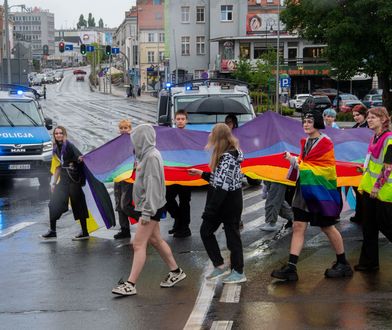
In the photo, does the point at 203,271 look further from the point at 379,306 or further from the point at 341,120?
the point at 341,120

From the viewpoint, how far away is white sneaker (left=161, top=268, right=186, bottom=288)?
326 inches

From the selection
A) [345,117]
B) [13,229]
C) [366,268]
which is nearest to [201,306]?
[366,268]

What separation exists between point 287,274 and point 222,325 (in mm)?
1680

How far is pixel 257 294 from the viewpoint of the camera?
26.0 feet

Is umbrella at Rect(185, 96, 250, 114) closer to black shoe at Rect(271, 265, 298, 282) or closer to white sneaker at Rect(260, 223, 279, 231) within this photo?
white sneaker at Rect(260, 223, 279, 231)

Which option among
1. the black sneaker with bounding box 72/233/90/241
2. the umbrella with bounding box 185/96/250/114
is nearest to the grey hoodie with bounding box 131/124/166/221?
the black sneaker with bounding box 72/233/90/241

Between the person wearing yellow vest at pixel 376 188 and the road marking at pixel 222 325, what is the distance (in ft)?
7.94

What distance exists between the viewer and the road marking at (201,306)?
694 cm

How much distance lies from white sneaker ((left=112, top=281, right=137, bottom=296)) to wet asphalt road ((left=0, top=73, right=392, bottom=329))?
85 mm

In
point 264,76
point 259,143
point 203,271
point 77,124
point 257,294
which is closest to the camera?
point 257,294

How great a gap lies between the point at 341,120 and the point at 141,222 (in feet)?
136

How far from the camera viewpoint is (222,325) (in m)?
6.88

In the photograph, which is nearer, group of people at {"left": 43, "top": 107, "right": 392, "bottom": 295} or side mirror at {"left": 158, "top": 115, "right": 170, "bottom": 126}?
group of people at {"left": 43, "top": 107, "right": 392, "bottom": 295}

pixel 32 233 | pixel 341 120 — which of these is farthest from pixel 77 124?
pixel 32 233
